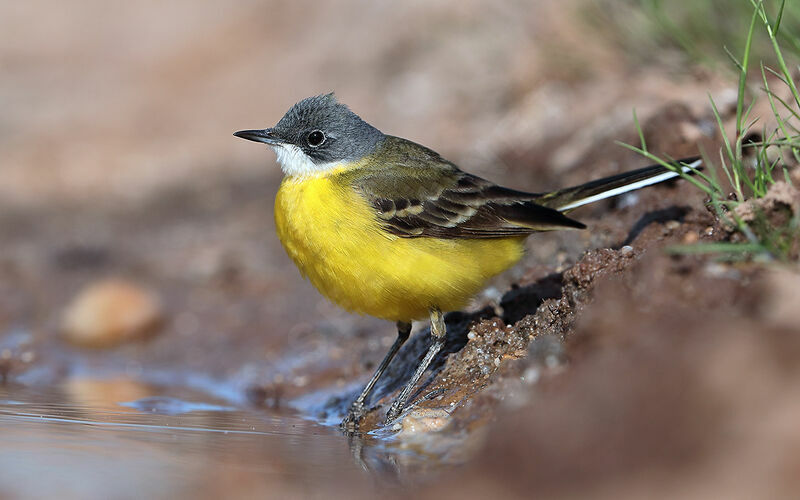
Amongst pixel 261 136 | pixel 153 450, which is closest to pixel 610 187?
pixel 261 136

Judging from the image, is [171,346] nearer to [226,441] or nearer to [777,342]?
[226,441]

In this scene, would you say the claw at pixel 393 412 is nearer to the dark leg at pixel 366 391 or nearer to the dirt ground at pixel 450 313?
the dirt ground at pixel 450 313

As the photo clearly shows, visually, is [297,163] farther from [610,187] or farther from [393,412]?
[610,187]

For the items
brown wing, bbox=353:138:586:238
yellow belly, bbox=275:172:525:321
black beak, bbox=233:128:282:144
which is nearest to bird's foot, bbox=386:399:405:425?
yellow belly, bbox=275:172:525:321

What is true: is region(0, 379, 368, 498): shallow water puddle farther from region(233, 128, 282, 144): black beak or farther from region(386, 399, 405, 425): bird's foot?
region(233, 128, 282, 144): black beak

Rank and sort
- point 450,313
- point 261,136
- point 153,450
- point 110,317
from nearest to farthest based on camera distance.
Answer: point 153,450, point 261,136, point 450,313, point 110,317

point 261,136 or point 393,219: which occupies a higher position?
point 261,136
